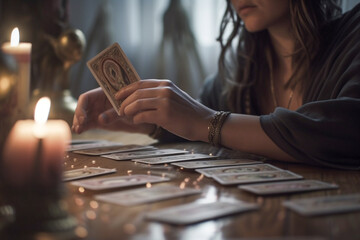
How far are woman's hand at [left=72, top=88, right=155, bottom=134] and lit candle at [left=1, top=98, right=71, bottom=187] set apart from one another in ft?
3.30

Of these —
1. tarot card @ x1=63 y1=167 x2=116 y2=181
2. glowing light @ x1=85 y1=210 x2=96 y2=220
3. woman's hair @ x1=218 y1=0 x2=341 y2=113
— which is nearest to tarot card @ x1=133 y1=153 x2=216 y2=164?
tarot card @ x1=63 y1=167 x2=116 y2=181

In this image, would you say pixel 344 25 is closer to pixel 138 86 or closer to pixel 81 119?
pixel 138 86

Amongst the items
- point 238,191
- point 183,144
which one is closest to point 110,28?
point 183,144

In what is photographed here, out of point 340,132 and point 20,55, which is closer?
point 20,55

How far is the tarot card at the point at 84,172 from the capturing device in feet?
3.59

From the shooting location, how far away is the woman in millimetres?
1264

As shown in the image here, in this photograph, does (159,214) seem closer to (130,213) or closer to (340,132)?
(130,213)

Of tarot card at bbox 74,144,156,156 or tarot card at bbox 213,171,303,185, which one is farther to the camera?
tarot card at bbox 74,144,156,156

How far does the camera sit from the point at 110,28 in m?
3.24

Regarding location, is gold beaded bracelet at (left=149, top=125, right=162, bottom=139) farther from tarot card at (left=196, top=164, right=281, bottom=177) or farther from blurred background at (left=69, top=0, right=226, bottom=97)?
blurred background at (left=69, top=0, right=226, bottom=97)

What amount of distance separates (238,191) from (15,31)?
58 cm

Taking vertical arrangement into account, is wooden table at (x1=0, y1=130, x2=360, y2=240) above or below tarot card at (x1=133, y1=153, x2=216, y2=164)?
above

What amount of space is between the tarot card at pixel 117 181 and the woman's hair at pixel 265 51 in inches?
35.3

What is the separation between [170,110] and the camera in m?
1.36
